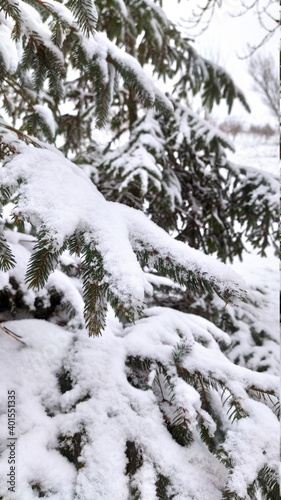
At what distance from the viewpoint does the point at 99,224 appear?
84 cm

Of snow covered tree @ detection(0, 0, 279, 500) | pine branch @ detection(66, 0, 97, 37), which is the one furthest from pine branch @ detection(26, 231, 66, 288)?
pine branch @ detection(66, 0, 97, 37)

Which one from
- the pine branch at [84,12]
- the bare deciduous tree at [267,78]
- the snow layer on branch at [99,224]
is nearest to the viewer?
the snow layer on branch at [99,224]

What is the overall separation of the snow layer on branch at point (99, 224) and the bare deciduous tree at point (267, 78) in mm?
12918

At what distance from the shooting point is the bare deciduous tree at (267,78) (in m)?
11.7

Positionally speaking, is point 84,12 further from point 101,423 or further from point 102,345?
point 101,423

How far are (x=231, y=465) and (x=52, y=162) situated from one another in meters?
1.03

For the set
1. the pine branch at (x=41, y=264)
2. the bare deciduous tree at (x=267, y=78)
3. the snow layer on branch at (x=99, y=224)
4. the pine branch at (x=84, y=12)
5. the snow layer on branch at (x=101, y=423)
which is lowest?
the snow layer on branch at (x=101, y=423)

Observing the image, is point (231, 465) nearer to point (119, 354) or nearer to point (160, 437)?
point (160, 437)

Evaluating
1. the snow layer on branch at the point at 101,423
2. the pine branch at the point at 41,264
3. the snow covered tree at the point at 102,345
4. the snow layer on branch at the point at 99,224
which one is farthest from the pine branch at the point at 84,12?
the snow layer on branch at the point at 101,423

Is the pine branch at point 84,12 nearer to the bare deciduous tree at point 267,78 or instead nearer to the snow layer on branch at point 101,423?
the snow layer on branch at point 101,423

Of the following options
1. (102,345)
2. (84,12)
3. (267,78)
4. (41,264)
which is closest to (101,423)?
(102,345)

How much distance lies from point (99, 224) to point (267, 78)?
13615mm

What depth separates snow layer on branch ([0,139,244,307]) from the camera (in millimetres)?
742

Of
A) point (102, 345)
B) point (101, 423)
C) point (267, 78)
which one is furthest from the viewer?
point (267, 78)
